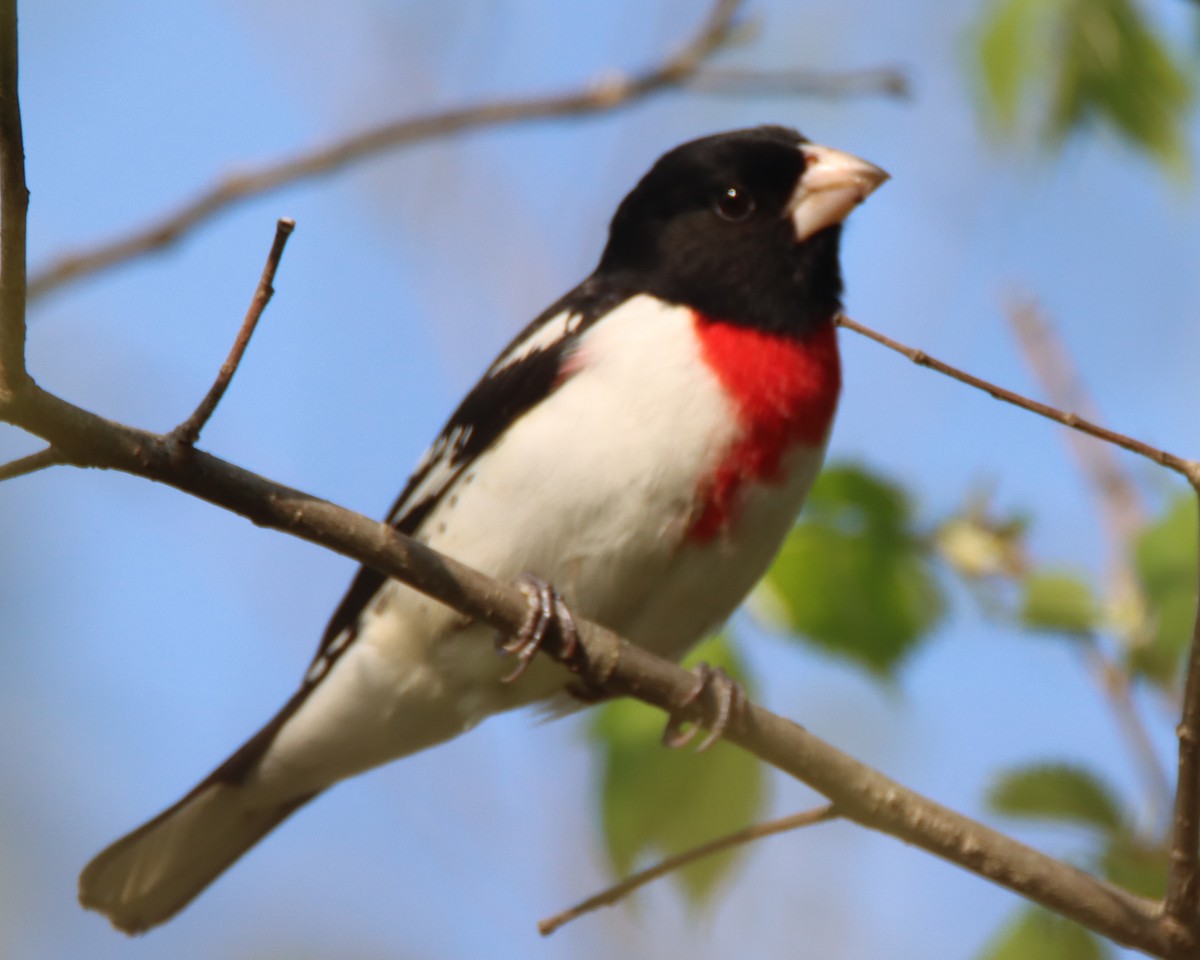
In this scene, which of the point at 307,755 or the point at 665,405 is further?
the point at 307,755

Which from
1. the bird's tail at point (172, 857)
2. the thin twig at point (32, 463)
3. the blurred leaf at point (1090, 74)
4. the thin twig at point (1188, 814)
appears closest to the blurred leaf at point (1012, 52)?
the blurred leaf at point (1090, 74)

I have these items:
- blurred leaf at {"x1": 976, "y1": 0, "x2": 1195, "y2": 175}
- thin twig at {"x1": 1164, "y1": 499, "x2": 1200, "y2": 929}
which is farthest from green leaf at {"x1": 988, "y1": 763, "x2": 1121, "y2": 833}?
blurred leaf at {"x1": 976, "y1": 0, "x2": 1195, "y2": 175}

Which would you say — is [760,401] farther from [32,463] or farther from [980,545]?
[32,463]

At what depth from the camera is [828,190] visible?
3.57 m

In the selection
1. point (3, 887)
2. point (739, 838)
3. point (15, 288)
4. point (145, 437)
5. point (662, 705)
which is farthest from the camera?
point (3, 887)

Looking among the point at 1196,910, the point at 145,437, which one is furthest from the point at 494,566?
the point at 1196,910

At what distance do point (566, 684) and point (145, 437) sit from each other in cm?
162

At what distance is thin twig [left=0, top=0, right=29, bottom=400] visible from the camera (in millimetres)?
1664

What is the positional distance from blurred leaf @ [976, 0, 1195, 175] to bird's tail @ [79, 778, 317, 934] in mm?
2235

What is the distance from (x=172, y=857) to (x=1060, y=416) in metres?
2.42

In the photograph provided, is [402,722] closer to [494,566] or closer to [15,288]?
[494,566]

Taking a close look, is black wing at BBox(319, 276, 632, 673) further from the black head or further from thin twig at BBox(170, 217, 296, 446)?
thin twig at BBox(170, 217, 296, 446)

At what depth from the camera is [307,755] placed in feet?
11.6

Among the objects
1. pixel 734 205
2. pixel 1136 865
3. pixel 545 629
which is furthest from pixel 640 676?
pixel 734 205
